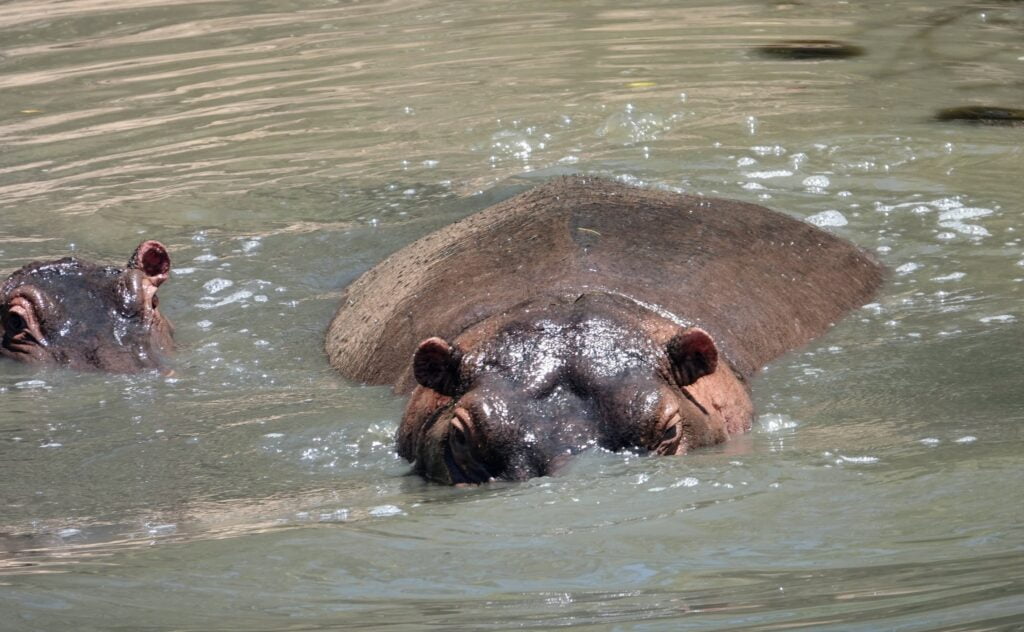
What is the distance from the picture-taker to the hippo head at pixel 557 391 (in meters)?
5.16

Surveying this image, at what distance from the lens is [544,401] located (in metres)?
5.23

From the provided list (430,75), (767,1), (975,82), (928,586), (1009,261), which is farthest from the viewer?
(767,1)

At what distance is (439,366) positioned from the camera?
557 cm

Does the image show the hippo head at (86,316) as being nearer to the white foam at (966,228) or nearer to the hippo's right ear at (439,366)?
the hippo's right ear at (439,366)

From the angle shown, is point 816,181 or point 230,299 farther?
point 816,181

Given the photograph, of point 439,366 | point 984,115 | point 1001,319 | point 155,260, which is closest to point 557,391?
point 439,366

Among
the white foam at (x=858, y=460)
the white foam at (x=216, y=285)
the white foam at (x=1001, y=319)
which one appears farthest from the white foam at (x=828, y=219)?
the white foam at (x=858, y=460)

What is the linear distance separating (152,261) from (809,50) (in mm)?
7544

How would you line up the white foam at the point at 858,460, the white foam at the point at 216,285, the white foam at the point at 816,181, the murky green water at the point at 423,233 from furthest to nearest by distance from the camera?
the white foam at the point at 816,181 < the white foam at the point at 216,285 < the white foam at the point at 858,460 < the murky green water at the point at 423,233

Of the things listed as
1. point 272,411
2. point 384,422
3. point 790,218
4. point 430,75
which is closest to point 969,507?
point 384,422

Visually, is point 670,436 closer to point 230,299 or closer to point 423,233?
point 230,299

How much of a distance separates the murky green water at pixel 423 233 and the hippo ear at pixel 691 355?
30cm

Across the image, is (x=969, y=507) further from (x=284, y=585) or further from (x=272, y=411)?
(x=272, y=411)

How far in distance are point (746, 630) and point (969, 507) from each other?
4.17 ft
